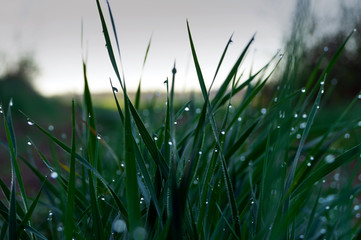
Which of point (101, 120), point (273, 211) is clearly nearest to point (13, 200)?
point (273, 211)

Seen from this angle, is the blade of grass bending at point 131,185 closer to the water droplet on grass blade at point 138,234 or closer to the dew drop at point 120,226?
the water droplet on grass blade at point 138,234

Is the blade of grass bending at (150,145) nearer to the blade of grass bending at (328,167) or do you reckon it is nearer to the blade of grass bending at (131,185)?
the blade of grass bending at (131,185)

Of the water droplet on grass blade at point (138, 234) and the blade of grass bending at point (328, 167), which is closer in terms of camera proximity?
→ the water droplet on grass blade at point (138, 234)

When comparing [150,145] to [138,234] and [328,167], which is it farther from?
[328,167]

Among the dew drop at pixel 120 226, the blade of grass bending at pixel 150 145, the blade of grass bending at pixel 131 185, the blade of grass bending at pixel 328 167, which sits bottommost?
the dew drop at pixel 120 226

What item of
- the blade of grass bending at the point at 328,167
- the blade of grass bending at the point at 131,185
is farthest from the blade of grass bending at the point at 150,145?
the blade of grass bending at the point at 328,167

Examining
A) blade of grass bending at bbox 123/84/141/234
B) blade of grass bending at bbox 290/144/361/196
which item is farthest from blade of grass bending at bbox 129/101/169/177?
blade of grass bending at bbox 290/144/361/196

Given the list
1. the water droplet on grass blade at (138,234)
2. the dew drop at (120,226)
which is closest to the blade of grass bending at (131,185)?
the water droplet on grass blade at (138,234)

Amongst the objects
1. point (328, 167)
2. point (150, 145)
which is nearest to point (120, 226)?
point (150, 145)

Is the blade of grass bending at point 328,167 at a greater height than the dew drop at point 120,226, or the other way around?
the blade of grass bending at point 328,167

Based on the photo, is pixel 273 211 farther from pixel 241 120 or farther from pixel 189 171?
pixel 241 120

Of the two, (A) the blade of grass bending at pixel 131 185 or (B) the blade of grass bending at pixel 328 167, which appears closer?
(A) the blade of grass bending at pixel 131 185
